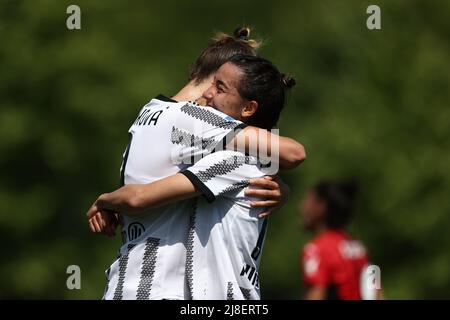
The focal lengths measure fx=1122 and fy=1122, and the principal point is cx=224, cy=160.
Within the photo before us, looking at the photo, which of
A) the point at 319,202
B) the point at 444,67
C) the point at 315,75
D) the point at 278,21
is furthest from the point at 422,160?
the point at 319,202

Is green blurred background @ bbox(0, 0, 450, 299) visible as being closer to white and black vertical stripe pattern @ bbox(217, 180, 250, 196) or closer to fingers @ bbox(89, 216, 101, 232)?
fingers @ bbox(89, 216, 101, 232)

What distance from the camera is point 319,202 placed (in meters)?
9.83

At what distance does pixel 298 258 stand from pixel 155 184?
45.6 ft

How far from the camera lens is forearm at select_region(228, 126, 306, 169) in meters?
5.41

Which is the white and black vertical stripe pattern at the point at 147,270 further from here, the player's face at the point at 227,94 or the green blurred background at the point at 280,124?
the green blurred background at the point at 280,124

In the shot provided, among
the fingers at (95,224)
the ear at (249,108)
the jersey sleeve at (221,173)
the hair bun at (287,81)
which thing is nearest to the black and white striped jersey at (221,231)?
the jersey sleeve at (221,173)

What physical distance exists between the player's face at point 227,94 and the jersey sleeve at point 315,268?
3.99m

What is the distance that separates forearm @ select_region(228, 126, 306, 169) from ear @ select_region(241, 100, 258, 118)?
14cm

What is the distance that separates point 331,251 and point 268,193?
4.12m

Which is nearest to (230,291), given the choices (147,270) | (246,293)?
(246,293)

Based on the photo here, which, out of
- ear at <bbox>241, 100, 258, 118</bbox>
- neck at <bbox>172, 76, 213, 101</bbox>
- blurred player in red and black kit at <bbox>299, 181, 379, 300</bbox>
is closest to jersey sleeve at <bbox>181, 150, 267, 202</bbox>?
ear at <bbox>241, 100, 258, 118</bbox>

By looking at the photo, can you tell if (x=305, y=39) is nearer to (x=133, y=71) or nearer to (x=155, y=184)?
(x=133, y=71)

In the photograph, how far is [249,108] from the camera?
5566 mm

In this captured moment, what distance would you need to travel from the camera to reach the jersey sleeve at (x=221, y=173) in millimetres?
5305
